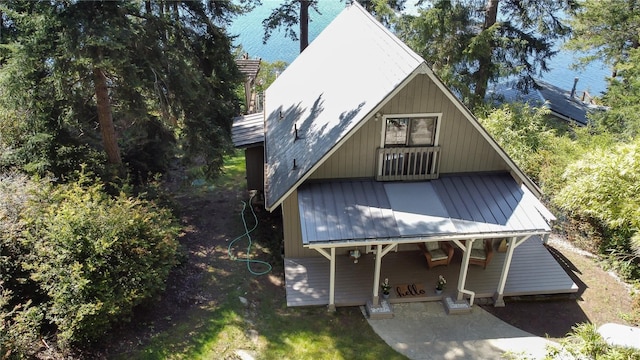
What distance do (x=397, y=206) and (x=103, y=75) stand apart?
32.0 feet

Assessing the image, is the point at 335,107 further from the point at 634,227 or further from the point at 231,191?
the point at 634,227

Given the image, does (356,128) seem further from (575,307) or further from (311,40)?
(311,40)

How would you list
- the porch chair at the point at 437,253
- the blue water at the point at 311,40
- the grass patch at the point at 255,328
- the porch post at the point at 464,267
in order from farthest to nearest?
1. the blue water at the point at 311,40
2. the porch chair at the point at 437,253
3. the porch post at the point at 464,267
4. the grass patch at the point at 255,328

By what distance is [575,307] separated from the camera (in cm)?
1152

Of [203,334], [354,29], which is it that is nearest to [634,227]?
[354,29]

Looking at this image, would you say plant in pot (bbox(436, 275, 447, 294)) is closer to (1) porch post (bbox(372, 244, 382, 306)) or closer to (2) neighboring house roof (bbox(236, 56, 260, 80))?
(1) porch post (bbox(372, 244, 382, 306))

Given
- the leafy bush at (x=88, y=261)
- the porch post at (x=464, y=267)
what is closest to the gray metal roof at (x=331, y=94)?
the leafy bush at (x=88, y=261)

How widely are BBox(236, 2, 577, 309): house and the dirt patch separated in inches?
16.6

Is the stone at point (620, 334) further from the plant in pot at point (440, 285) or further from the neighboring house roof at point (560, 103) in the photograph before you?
the neighboring house roof at point (560, 103)

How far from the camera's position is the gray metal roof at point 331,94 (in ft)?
36.2

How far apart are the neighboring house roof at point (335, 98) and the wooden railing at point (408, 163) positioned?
136 cm

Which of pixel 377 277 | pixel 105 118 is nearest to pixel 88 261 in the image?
pixel 105 118

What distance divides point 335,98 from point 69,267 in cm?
833

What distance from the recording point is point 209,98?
16078 millimetres
